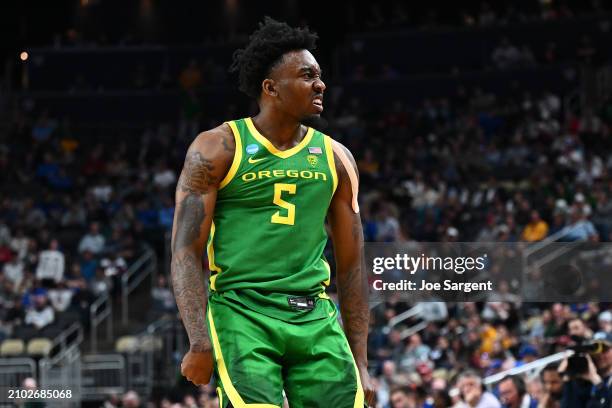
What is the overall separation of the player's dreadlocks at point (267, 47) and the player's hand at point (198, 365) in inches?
46.8

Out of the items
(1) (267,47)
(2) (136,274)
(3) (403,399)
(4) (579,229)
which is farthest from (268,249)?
(2) (136,274)

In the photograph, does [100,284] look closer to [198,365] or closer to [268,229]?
[268,229]

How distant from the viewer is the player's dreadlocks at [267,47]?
17.7 ft

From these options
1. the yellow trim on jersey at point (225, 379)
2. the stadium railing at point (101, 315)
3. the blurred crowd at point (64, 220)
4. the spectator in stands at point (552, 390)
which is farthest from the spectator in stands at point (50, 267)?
the yellow trim on jersey at point (225, 379)

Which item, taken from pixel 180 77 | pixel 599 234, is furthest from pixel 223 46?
pixel 599 234

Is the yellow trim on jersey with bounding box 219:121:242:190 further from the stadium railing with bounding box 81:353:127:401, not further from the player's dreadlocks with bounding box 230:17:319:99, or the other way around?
the stadium railing with bounding box 81:353:127:401

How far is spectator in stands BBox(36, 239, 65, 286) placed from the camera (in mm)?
21016

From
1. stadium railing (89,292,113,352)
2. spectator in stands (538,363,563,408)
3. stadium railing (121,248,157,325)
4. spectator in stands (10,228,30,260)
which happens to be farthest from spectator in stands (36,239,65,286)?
spectator in stands (538,363,563,408)

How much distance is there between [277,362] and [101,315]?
16.2 meters

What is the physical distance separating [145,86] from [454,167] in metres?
9.97

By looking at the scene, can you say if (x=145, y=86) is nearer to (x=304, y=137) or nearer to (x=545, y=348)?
(x=545, y=348)

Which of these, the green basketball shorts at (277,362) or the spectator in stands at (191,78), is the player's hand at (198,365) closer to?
the green basketball shorts at (277,362)

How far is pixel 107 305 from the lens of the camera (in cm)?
2112

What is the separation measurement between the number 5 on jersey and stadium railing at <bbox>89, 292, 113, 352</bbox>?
15605 millimetres
